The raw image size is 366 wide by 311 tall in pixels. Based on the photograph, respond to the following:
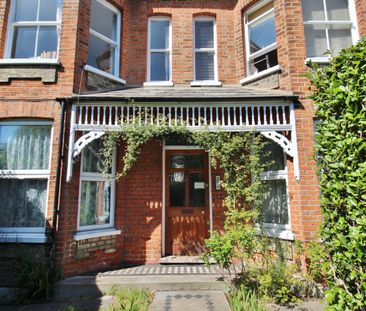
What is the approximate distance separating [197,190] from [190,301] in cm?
264

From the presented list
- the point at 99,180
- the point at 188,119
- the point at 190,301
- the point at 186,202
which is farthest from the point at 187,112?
the point at 190,301

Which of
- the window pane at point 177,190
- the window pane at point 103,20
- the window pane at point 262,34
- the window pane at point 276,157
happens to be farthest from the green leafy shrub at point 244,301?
the window pane at point 103,20

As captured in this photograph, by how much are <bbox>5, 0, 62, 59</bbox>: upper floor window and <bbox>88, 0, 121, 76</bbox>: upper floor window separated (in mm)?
781

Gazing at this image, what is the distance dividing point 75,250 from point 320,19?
7.64 metres

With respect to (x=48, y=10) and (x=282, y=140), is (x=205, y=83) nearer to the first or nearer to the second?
(x=282, y=140)

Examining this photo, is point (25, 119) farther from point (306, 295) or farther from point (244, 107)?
point (306, 295)

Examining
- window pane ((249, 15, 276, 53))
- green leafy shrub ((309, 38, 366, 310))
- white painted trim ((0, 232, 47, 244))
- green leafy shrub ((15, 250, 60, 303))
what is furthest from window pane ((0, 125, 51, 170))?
window pane ((249, 15, 276, 53))

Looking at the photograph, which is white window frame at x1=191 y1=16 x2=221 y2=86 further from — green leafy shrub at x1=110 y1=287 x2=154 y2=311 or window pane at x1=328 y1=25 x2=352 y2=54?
green leafy shrub at x1=110 y1=287 x2=154 y2=311

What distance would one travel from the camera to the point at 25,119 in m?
5.43

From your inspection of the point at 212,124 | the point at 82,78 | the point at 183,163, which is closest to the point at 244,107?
the point at 212,124

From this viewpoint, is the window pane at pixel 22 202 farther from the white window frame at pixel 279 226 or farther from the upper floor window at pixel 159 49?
the white window frame at pixel 279 226

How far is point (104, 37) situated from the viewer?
6.48m

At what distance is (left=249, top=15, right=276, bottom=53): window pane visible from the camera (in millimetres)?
6395

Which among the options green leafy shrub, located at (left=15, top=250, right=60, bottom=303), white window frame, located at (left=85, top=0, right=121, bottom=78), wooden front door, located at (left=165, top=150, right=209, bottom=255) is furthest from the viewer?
white window frame, located at (left=85, top=0, right=121, bottom=78)
